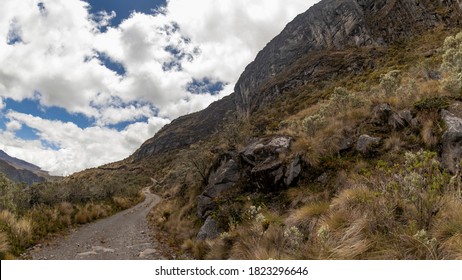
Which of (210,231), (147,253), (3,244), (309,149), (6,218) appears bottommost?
(210,231)

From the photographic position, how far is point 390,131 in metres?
10.2

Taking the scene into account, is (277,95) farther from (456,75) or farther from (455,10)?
(456,75)

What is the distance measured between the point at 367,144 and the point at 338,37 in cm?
8436

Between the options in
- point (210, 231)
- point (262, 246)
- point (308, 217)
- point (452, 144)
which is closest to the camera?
point (262, 246)

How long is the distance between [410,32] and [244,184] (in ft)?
234

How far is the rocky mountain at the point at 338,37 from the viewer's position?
2484 inches

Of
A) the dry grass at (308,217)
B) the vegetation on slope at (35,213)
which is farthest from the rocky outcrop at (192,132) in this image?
the dry grass at (308,217)

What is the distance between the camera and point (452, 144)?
25.3ft

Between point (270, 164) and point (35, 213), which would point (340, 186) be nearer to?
point (270, 164)

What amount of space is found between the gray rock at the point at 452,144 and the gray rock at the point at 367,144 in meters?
2.03

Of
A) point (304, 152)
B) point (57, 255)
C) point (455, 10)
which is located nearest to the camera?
point (57, 255)

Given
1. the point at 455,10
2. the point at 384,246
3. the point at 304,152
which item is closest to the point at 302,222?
the point at 384,246

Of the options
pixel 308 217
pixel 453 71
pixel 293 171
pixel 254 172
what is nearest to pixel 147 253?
pixel 254 172

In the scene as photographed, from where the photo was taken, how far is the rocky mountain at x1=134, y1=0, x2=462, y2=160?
6309cm
